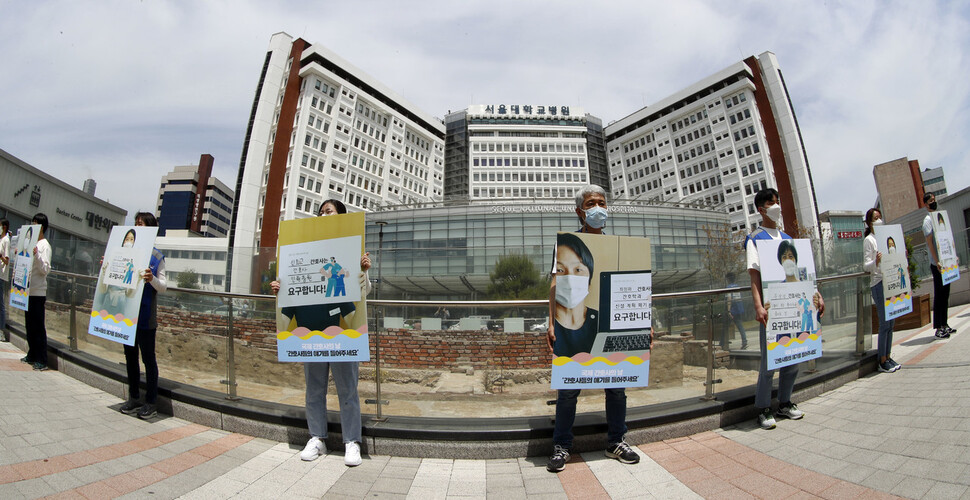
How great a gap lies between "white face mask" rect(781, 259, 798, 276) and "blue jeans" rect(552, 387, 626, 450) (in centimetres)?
216

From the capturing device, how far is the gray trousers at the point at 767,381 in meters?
3.81

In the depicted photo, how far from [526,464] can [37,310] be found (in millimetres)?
6989

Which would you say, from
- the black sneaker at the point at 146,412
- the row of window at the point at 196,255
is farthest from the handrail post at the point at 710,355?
the row of window at the point at 196,255

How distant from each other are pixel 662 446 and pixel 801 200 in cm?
7502

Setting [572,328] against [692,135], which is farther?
[692,135]

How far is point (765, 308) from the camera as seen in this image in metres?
3.88

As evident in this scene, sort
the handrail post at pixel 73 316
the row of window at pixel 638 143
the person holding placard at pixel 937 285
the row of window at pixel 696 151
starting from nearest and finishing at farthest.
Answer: the handrail post at pixel 73 316 → the person holding placard at pixel 937 285 → the row of window at pixel 696 151 → the row of window at pixel 638 143

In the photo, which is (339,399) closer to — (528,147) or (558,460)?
(558,460)

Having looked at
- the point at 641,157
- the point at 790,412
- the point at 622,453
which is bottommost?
the point at 622,453

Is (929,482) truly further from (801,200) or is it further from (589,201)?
(801,200)

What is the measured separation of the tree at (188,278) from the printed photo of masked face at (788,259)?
99.8 ft

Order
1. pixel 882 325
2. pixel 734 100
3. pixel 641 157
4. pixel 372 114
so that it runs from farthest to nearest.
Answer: pixel 641 157 → pixel 372 114 → pixel 734 100 → pixel 882 325

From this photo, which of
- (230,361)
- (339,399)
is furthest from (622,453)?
(230,361)

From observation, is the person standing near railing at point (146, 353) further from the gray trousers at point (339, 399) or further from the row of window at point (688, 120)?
the row of window at point (688, 120)
